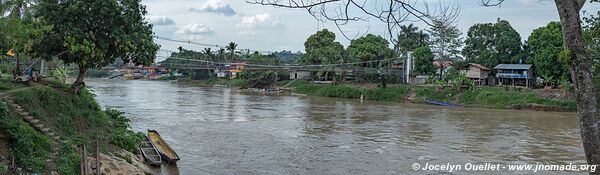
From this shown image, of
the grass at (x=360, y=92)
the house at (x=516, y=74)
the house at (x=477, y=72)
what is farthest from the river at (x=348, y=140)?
the house at (x=477, y=72)

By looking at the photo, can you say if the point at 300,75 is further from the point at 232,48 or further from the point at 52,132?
the point at 52,132

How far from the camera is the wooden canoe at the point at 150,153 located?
1254 cm

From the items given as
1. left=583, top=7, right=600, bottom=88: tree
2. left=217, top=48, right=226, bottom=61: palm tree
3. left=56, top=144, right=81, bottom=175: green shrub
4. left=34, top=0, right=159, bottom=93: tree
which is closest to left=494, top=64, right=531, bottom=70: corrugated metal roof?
left=583, top=7, right=600, bottom=88: tree

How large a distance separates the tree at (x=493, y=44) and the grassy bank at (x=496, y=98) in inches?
288

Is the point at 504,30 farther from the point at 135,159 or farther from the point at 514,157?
the point at 135,159

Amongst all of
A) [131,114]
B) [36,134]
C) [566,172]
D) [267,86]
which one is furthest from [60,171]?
[267,86]

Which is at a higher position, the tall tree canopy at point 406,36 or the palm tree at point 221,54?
the palm tree at point 221,54

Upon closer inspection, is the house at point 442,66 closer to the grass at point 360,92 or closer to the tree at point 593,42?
the grass at point 360,92

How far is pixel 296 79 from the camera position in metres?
63.2

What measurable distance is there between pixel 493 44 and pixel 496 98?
12166 millimetres

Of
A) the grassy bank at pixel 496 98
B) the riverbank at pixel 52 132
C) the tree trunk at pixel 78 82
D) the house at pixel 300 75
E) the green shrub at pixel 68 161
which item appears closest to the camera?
the riverbank at pixel 52 132

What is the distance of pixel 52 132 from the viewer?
1073 cm

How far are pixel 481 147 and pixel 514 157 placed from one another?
1963mm

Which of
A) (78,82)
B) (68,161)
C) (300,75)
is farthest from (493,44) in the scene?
(68,161)
